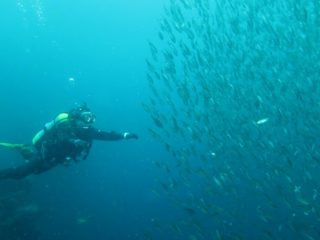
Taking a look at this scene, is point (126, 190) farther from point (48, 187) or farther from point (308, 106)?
point (308, 106)

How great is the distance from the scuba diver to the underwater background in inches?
25.1

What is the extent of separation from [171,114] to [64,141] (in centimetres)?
289

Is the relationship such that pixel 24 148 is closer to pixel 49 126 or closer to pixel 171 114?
pixel 49 126

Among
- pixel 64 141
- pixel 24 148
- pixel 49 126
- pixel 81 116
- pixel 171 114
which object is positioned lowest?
pixel 64 141

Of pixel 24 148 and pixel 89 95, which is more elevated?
pixel 89 95

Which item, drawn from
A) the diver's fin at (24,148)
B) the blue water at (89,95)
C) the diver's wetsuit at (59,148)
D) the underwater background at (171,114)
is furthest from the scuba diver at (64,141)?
the blue water at (89,95)

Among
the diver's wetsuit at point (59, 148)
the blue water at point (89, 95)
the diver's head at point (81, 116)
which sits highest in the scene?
the blue water at point (89, 95)

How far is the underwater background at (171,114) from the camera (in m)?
11.2

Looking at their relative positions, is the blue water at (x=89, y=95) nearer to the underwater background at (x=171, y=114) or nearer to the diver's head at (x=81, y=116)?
the underwater background at (x=171, y=114)

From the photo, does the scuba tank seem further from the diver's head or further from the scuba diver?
the diver's head

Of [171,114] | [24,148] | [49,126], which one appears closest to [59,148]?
[49,126]

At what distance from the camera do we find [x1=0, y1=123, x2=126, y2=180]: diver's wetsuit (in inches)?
386

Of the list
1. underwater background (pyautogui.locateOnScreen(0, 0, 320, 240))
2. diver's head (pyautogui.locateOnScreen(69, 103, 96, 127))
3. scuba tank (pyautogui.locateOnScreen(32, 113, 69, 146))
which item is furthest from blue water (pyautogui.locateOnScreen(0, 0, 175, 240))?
diver's head (pyautogui.locateOnScreen(69, 103, 96, 127))

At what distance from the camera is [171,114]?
36.1ft
